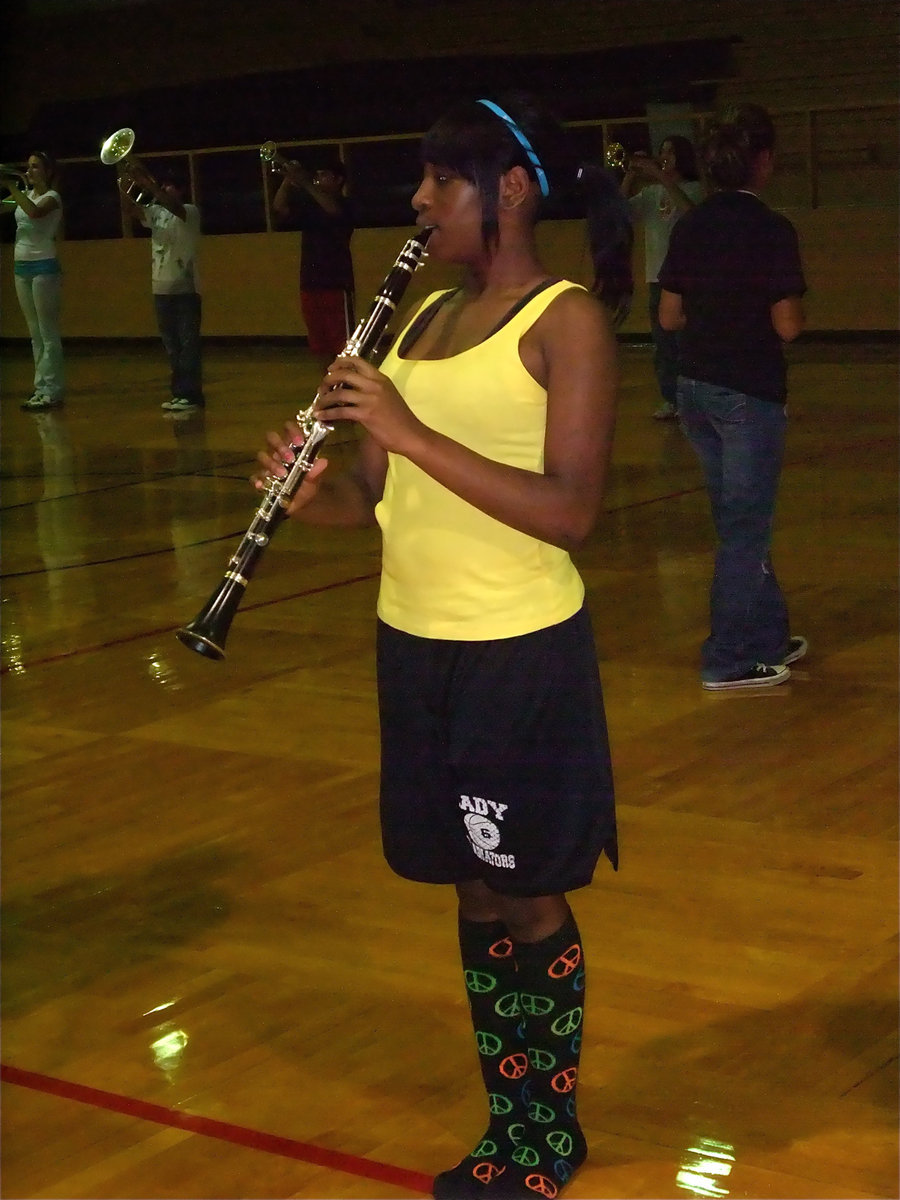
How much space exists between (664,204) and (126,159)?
3352 mm

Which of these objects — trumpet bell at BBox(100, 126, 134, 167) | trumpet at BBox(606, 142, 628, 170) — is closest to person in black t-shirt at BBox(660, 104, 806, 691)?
trumpet at BBox(606, 142, 628, 170)

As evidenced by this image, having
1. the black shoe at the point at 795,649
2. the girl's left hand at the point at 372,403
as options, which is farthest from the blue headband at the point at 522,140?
the black shoe at the point at 795,649

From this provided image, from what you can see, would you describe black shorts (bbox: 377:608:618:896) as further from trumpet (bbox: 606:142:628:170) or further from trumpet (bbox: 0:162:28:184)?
trumpet (bbox: 0:162:28:184)

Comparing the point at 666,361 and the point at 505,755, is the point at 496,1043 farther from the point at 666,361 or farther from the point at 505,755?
the point at 666,361

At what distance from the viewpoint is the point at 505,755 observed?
7.32 ft

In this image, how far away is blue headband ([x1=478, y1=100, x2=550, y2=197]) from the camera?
218cm

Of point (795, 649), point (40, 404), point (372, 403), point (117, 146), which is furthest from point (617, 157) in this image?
point (372, 403)

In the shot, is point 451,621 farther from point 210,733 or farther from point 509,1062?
point 210,733

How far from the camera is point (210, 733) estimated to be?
183 inches

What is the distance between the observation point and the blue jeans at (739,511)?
4703 millimetres

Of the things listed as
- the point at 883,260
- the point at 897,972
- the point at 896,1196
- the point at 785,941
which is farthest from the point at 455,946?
the point at 883,260

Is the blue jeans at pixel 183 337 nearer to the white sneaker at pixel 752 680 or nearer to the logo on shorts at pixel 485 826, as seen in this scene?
the white sneaker at pixel 752 680

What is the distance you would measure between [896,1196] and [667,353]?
7.80 m

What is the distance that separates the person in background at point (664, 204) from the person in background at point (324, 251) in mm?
1865
